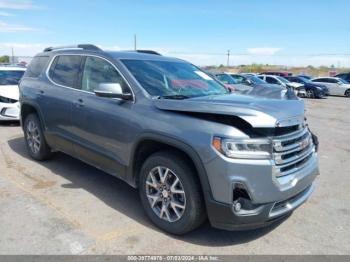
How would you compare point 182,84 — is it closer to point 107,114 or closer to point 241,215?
point 107,114

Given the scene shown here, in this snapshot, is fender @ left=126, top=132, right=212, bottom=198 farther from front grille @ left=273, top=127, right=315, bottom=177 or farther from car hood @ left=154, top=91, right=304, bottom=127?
front grille @ left=273, top=127, right=315, bottom=177

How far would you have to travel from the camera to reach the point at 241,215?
3.18 metres

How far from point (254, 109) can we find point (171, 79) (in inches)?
58.5

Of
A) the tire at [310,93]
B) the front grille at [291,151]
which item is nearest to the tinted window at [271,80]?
the tire at [310,93]

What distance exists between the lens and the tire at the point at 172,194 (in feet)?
11.1

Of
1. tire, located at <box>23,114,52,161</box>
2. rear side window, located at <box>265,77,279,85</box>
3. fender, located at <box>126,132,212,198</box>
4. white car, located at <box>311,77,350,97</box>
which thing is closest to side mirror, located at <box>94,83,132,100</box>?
fender, located at <box>126,132,212,198</box>

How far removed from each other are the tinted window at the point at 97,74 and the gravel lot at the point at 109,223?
4.67 ft

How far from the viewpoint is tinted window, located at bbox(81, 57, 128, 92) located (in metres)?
4.31

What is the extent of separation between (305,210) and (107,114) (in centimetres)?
265

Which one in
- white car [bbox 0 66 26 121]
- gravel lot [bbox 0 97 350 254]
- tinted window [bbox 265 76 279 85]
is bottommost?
gravel lot [bbox 0 97 350 254]

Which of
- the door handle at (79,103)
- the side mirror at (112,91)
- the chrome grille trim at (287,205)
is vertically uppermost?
the side mirror at (112,91)

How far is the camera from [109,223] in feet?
12.8

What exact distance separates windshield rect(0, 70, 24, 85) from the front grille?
8.93 m

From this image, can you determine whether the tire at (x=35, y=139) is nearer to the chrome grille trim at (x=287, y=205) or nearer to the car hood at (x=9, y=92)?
the car hood at (x=9, y=92)
